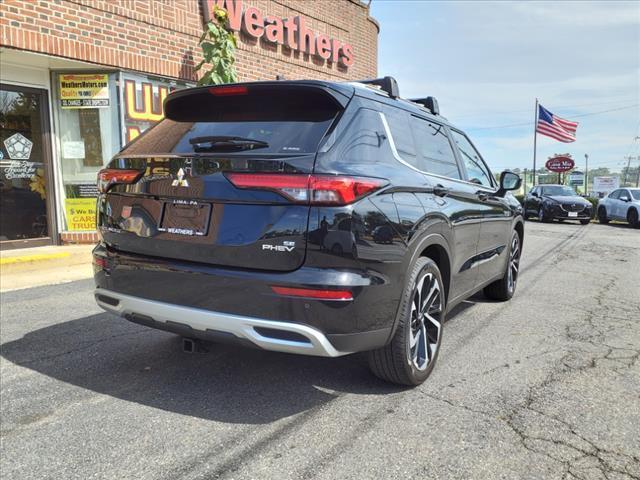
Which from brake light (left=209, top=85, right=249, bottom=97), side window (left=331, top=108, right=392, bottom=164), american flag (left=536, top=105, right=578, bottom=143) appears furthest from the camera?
american flag (left=536, top=105, right=578, bottom=143)

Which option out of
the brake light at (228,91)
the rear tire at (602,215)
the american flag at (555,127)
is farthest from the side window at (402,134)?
the american flag at (555,127)

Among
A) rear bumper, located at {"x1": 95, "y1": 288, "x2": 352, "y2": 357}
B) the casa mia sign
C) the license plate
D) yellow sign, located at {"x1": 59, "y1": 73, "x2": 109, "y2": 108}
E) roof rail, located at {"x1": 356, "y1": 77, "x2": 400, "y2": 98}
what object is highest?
the casa mia sign

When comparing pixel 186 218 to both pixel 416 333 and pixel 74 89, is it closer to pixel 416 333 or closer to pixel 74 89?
pixel 416 333

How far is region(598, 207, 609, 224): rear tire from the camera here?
65.8ft

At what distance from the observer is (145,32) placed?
870 centimetres

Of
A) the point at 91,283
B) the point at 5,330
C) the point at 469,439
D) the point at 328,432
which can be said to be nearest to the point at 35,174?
the point at 91,283

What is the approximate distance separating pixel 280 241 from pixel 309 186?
0.31 meters

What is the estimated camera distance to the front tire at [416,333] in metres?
2.99

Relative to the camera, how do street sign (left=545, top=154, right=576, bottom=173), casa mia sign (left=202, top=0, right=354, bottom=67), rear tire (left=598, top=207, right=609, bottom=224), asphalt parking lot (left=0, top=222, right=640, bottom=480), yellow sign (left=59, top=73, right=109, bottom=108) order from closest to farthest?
1. asphalt parking lot (left=0, top=222, right=640, bottom=480)
2. yellow sign (left=59, top=73, right=109, bottom=108)
3. casa mia sign (left=202, top=0, right=354, bottom=67)
4. rear tire (left=598, top=207, right=609, bottom=224)
5. street sign (left=545, top=154, right=576, bottom=173)

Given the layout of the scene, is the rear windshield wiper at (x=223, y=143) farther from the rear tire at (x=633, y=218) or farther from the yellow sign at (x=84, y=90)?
the rear tire at (x=633, y=218)

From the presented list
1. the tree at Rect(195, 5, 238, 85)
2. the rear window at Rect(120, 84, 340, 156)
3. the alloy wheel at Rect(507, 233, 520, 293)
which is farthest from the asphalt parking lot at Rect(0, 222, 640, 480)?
the tree at Rect(195, 5, 238, 85)

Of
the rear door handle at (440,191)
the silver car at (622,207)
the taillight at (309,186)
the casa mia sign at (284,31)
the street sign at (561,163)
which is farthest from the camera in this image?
the street sign at (561,163)

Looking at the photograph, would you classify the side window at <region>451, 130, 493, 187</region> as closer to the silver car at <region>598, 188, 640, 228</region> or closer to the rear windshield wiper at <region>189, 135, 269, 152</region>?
the rear windshield wiper at <region>189, 135, 269, 152</region>

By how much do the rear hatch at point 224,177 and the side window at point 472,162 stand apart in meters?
2.00
